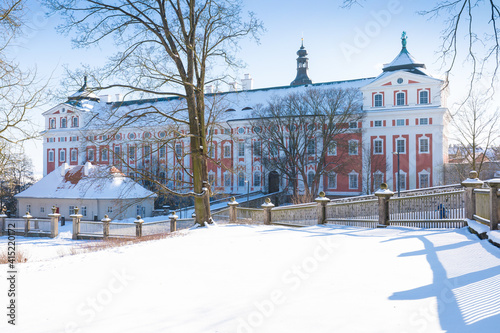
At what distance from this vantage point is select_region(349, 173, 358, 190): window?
42.8m

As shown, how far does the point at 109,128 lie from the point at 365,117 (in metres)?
33.4

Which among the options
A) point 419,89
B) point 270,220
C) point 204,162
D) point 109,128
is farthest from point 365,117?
point 109,128

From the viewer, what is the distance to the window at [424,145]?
39.8 m

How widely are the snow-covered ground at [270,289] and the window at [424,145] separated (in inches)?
1316

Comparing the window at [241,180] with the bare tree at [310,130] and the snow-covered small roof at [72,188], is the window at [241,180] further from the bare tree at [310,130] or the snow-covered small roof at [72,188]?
the snow-covered small roof at [72,188]

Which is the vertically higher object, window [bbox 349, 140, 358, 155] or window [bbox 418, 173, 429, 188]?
window [bbox 349, 140, 358, 155]

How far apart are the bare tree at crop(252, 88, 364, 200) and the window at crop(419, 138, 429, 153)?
658cm

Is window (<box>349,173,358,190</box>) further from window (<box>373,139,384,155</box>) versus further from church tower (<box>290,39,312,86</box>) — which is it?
church tower (<box>290,39,312,86</box>)

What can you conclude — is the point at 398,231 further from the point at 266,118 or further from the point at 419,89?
the point at 419,89

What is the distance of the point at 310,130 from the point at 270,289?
113 feet

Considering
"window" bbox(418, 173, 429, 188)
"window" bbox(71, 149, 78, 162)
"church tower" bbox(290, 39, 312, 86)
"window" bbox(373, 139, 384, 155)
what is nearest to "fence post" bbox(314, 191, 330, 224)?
"window" bbox(418, 173, 429, 188)

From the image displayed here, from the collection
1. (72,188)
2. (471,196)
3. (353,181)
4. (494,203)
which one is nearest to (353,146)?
(353,181)

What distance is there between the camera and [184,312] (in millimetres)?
5148

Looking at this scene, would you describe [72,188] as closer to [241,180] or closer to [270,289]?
[241,180]
